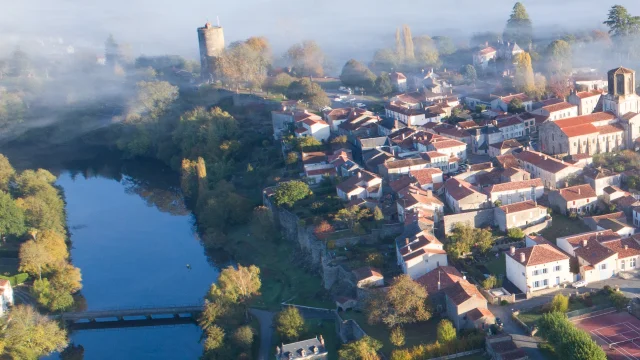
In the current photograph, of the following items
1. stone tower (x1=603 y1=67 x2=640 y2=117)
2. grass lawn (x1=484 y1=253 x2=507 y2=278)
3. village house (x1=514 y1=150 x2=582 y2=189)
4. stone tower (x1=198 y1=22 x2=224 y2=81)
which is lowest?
grass lawn (x1=484 y1=253 x2=507 y2=278)

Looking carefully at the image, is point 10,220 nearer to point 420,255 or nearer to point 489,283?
point 420,255

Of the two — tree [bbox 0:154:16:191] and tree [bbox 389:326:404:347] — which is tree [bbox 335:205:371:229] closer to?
tree [bbox 389:326:404:347]

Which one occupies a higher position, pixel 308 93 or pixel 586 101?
pixel 308 93

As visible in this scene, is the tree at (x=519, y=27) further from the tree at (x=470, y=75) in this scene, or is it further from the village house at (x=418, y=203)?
the village house at (x=418, y=203)

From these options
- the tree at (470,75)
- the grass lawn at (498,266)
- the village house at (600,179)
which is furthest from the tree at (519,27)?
the grass lawn at (498,266)

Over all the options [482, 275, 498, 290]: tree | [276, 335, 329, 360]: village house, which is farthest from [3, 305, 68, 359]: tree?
[482, 275, 498, 290]: tree

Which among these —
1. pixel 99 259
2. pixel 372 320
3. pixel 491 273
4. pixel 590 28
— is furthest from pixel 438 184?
pixel 590 28

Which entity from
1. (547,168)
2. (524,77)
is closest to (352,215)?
(547,168)
